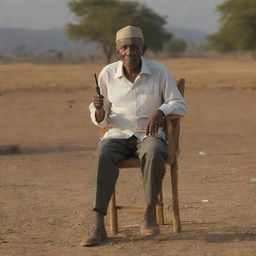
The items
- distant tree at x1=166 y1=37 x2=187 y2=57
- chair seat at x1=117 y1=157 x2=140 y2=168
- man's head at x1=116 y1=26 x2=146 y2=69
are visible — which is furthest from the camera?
distant tree at x1=166 y1=37 x2=187 y2=57

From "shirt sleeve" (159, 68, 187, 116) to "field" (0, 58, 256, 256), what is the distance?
0.92 metres

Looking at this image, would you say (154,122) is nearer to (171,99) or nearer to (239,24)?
(171,99)

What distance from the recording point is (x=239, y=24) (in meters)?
41.2

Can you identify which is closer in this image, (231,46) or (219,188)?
(219,188)

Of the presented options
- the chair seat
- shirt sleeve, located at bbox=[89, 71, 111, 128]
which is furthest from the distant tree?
the chair seat

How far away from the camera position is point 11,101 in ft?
71.9

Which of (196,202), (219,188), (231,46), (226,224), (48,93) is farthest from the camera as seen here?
(231,46)

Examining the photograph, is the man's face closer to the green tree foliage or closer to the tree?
the green tree foliage

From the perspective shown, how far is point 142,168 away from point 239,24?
1440 inches

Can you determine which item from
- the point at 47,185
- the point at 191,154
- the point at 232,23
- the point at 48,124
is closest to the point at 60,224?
the point at 47,185

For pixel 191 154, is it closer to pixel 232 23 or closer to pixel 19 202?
pixel 19 202

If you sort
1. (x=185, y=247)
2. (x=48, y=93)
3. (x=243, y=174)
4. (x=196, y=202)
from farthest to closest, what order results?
(x=48, y=93)
(x=243, y=174)
(x=196, y=202)
(x=185, y=247)

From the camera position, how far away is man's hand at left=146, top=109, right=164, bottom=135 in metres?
5.57

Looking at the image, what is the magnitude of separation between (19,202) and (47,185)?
997mm
